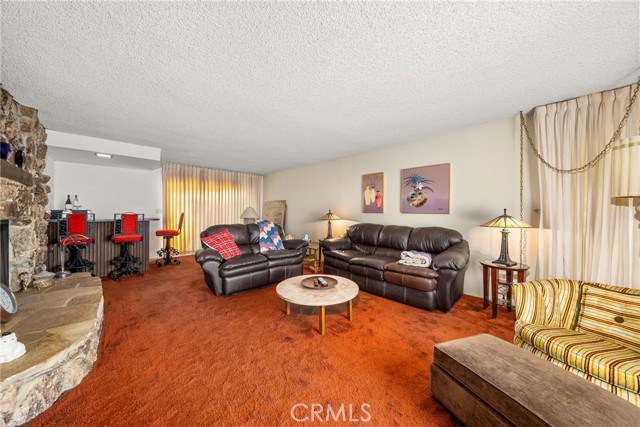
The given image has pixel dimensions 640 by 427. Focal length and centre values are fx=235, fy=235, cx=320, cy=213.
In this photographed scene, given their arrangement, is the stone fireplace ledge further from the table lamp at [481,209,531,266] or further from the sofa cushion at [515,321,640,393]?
the table lamp at [481,209,531,266]

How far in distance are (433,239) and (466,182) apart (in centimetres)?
94

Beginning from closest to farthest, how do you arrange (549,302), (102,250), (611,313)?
(611,313), (549,302), (102,250)

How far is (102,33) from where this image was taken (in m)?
1.51

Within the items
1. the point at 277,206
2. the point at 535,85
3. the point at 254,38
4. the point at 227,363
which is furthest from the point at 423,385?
the point at 277,206

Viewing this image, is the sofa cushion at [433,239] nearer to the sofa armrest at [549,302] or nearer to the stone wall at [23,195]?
the sofa armrest at [549,302]

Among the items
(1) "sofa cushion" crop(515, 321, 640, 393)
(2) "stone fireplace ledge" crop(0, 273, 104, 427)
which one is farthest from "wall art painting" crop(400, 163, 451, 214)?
(2) "stone fireplace ledge" crop(0, 273, 104, 427)

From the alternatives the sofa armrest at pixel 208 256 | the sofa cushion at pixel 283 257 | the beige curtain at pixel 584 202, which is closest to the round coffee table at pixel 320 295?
the sofa cushion at pixel 283 257

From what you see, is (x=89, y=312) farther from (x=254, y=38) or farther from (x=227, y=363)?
(x=254, y=38)

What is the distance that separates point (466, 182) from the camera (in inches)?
132

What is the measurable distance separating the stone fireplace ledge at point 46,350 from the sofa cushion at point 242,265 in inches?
50.2

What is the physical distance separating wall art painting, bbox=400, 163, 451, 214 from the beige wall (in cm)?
8

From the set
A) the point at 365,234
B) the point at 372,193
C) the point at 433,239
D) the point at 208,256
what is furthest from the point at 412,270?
the point at 208,256

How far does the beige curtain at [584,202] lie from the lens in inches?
85.6

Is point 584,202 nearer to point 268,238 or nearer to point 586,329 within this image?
point 586,329
